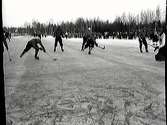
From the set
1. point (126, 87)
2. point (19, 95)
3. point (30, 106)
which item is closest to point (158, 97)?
point (126, 87)

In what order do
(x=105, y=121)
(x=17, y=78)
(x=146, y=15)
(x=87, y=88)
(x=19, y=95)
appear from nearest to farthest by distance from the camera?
(x=105, y=121), (x=19, y=95), (x=87, y=88), (x=17, y=78), (x=146, y=15)

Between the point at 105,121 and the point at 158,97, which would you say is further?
the point at 158,97

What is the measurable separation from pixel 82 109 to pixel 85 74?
335cm

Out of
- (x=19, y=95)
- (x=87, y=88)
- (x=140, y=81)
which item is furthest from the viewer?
(x=140, y=81)

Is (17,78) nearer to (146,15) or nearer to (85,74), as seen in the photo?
(85,74)

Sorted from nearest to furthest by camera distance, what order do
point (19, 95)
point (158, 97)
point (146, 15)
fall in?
1. point (158, 97)
2. point (19, 95)
3. point (146, 15)

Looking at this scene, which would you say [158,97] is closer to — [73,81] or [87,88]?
[87,88]

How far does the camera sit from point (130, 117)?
3578 millimetres

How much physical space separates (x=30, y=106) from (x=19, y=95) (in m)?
0.82

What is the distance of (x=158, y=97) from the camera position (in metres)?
4.61

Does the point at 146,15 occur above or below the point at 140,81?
above

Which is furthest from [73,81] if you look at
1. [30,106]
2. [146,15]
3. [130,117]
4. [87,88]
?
[146,15]

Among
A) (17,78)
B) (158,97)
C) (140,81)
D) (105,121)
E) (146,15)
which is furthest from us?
(146,15)

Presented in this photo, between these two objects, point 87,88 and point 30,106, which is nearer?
point 30,106
